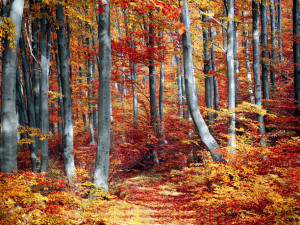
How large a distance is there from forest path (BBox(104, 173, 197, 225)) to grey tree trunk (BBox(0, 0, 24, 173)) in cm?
240

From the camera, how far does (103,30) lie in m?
6.33

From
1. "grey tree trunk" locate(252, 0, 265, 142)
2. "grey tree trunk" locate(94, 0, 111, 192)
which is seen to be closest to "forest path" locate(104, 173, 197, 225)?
"grey tree trunk" locate(94, 0, 111, 192)

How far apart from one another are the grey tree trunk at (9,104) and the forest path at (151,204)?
94.6 inches

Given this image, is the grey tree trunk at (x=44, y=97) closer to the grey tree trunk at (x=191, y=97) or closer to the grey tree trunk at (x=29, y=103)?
the grey tree trunk at (x=29, y=103)

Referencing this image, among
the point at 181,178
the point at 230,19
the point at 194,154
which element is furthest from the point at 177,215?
the point at 230,19

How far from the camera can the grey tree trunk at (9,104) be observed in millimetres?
4648

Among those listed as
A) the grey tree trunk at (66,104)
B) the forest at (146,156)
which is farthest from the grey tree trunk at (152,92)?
the grey tree trunk at (66,104)

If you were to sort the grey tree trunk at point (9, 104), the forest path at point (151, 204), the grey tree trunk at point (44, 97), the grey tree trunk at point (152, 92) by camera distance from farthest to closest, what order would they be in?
1. the grey tree trunk at point (152, 92)
2. the grey tree trunk at point (44, 97)
3. the forest path at point (151, 204)
4. the grey tree trunk at point (9, 104)

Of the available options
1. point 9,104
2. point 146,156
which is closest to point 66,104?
point 9,104

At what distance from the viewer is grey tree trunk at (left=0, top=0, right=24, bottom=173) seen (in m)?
4.65

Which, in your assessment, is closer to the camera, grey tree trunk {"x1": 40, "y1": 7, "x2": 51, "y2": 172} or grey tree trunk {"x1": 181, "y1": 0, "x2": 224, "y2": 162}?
grey tree trunk {"x1": 181, "y1": 0, "x2": 224, "y2": 162}

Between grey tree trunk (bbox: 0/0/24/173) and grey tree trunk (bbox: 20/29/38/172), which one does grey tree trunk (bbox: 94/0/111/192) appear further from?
grey tree trunk (bbox: 20/29/38/172)

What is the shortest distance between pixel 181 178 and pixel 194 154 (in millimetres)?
1589

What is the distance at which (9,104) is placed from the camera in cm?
471
